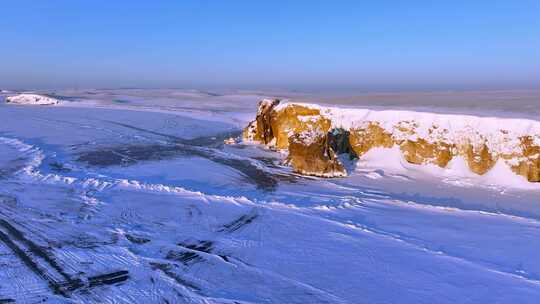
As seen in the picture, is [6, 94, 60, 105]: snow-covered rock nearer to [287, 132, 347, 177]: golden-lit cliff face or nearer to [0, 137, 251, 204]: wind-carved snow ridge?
[0, 137, 251, 204]: wind-carved snow ridge

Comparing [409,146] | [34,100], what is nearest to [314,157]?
[409,146]

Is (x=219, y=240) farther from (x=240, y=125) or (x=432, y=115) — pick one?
(x=240, y=125)

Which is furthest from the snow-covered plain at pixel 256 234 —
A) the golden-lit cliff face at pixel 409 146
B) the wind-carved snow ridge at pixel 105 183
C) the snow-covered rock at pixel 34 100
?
the snow-covered rock at pixel 34 100

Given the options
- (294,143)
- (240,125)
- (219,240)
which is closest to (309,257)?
(219,240)

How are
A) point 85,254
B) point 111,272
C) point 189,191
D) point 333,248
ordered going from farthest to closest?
point 189,191 → point 333,248 → point 85,254 → point 111,272

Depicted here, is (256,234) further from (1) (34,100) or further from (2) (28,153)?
(1) (34,100)
